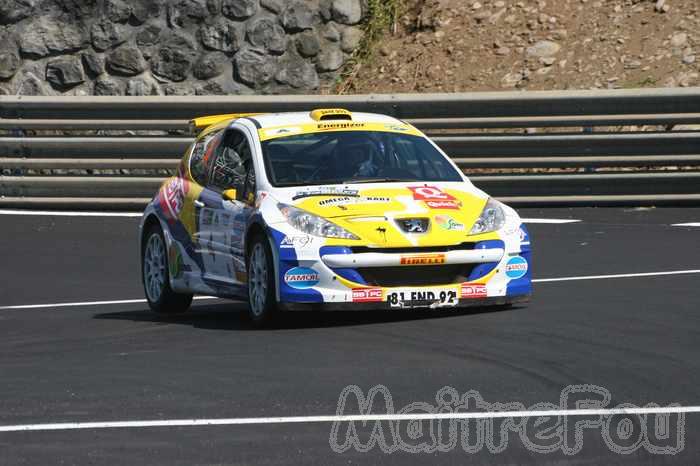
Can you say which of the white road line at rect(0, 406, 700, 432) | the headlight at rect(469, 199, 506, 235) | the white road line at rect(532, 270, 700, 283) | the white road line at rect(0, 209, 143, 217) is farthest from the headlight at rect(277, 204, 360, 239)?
the white road line at rect(0, 209, 143, 217)

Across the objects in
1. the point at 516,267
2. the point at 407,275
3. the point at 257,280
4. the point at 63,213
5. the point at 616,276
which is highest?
the point at 407,275

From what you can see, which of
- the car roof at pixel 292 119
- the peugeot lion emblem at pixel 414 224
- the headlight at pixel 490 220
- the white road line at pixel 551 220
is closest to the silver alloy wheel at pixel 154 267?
the car roof at pixel 292 119

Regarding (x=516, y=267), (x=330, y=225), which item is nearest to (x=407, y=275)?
(x=330, y=225)

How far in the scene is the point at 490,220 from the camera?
11906mm

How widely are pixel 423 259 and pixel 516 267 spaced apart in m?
0.76

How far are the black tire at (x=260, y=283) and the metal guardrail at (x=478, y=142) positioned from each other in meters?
8.16

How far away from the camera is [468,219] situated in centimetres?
1176

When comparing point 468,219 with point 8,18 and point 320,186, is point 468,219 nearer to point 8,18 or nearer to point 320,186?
point 320,186

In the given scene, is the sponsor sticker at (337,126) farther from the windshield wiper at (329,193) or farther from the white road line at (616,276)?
the white road line at (616,276)

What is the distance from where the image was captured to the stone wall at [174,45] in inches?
928

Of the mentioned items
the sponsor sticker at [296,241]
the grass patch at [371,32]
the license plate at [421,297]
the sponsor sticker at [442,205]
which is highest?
the sponsor sticker at [442,205]

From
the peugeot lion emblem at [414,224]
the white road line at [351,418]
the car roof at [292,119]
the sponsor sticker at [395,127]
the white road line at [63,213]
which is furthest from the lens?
the white road line at [63,213]

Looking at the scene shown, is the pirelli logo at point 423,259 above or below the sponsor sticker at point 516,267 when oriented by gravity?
above

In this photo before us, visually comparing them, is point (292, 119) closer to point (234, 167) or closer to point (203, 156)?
point (234, 167)
